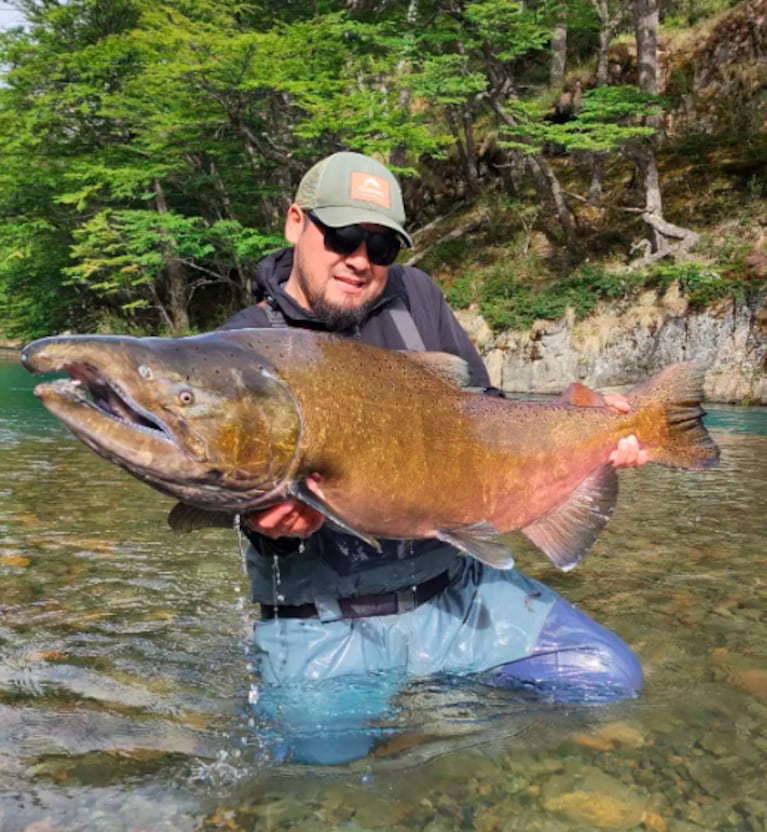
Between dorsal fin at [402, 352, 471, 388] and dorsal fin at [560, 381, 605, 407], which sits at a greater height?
dorsal fin at [402, 352, 471, 388]

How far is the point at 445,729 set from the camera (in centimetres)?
276

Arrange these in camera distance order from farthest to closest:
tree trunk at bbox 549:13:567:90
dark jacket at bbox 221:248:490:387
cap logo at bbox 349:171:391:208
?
tree trunk at bbox 549:13:567:90 → dark jacket at bbox 221:248:490:387 → cap logo at bbox 349:171:391:208

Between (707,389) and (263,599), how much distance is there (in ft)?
49.4

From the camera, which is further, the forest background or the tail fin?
the forest background

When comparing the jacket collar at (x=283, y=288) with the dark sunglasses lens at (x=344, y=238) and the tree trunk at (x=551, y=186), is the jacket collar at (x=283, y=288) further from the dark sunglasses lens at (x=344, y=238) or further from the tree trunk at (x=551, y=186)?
the tree trunk at (x=551, y=186)

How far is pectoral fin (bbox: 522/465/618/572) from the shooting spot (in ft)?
9.86

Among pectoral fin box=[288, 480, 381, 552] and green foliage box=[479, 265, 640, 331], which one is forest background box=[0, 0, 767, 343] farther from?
pectoral fin box=[288, 480, 381, 552]

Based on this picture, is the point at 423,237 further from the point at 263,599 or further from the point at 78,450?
the point at 263,599

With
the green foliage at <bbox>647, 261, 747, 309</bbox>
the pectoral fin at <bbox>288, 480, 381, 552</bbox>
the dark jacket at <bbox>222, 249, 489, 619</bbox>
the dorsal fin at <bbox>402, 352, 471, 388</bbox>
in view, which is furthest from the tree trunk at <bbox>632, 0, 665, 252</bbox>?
the pectoral fin at <bbox>288, 480, 381, 552</bbox>

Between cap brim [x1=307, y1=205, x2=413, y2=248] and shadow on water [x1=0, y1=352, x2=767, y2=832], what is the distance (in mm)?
1847

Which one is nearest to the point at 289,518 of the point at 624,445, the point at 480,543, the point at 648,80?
the point at 480,543

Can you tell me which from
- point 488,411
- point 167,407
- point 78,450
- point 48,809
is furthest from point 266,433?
point 78,450

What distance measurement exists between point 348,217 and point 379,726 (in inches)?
75.2

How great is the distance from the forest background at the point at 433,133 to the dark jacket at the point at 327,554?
1500 centimetres
